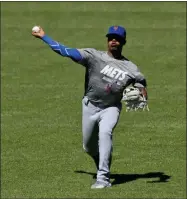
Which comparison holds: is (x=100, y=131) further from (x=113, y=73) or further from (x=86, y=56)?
(x=86, y=56)

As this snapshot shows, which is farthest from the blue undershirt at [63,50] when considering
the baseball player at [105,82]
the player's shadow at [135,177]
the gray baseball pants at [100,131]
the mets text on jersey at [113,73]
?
the player's shadow at [135,177]

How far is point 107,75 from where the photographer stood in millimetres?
10656

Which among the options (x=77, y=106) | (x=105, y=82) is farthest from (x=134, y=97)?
(x=77, y=106)

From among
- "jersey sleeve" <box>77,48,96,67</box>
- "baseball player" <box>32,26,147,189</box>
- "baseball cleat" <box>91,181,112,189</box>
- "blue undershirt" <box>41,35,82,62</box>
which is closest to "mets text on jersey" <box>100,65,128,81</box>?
"baseball player" <box>32,26,147,189</box>

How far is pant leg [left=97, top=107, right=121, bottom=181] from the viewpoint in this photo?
420 inches

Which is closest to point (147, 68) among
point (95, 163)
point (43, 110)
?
point (43, 110)

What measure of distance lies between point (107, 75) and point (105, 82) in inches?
4.0

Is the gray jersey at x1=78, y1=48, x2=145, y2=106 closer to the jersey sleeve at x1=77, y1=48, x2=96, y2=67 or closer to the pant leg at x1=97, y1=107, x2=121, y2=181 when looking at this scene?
the jersey sleeve at x1=77, y1=48, x2=96, y2=67

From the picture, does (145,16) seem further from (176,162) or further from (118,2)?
(176,162)

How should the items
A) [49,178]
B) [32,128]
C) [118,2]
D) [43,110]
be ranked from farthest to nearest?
[118,2], [43,110], [32,128], [49,178]

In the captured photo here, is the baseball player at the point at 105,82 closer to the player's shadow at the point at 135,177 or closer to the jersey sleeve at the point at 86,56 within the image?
the jersey sleeve at the point at 86,56

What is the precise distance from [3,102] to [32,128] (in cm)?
167

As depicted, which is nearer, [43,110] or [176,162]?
[176,162]

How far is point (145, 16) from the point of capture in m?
20.8
